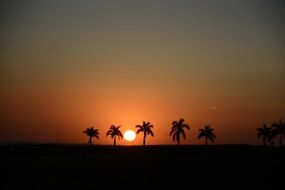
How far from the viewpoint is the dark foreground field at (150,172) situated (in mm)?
58844

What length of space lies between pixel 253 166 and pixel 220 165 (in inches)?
200

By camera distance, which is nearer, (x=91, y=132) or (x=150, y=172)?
(x=150, y=172)

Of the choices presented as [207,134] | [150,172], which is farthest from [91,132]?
[150,172]

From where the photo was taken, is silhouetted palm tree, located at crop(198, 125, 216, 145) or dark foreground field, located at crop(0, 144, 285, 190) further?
silhouetted palm tree, located at crop(198, 125, 216, 145)

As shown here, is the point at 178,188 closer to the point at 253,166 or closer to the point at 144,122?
the point at 253,166

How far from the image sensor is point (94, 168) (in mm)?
68688

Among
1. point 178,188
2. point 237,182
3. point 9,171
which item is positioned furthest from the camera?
point 9,171

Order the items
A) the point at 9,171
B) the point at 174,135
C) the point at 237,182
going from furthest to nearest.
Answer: the point at 174,135
the point at 9,171
the point at 237,182

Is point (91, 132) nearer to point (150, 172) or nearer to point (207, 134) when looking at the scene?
point (207, 134)

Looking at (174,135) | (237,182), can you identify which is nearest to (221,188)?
(237,182)

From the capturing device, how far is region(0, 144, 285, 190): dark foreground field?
58.8 meters

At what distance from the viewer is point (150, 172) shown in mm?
66250

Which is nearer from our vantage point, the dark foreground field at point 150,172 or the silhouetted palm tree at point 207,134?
the dark foreground field at point 150,172

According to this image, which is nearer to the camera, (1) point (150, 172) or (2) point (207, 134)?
(1) point (150, 172)
